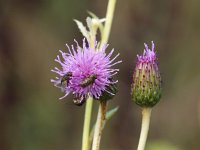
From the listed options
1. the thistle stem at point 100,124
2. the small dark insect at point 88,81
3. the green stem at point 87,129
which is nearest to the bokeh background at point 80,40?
the green stem at point 87,129

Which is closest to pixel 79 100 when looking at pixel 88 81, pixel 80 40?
pixel 88 81

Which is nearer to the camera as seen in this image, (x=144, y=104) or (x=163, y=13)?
(x=144, y=104)

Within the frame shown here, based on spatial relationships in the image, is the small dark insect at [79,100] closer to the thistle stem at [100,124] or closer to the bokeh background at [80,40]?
the thistle stem at [100,124]

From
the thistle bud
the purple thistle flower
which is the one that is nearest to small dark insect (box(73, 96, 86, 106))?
the purple thistle flower

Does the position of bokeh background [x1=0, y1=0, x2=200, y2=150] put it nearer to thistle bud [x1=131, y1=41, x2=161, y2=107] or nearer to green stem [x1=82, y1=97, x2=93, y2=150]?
green stem [x1=82, y1=97, x2=93, y2=150]

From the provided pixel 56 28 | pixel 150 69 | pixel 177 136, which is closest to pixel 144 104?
pixel 150 69

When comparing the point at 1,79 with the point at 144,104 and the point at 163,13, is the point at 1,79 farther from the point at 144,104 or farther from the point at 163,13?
the point at 144,104
